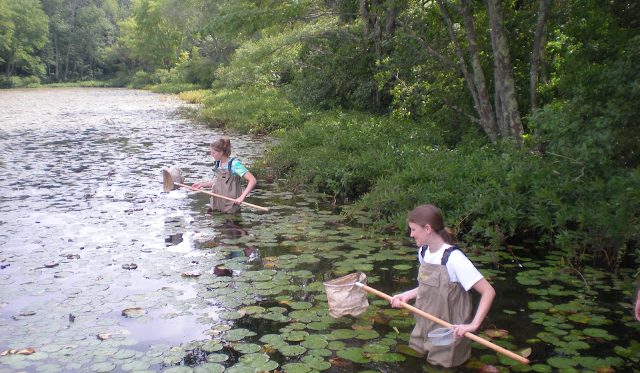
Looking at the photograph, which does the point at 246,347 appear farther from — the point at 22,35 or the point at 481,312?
the point at 22,35

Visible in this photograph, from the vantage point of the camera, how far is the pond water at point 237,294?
4188 millimetres

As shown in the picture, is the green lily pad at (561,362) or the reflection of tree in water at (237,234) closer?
the green lily pad at (561,362)

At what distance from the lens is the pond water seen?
13.7 ft

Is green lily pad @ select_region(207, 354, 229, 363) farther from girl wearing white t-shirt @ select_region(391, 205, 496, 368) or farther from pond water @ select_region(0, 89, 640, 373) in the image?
girl wearing white t-shirt @ select_region(391, 205, 496, 368)

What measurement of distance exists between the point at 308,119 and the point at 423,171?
1021 centimetres

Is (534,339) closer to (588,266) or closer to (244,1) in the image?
(588,266)

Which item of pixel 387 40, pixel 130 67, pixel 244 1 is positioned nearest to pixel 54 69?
pixel 130 67

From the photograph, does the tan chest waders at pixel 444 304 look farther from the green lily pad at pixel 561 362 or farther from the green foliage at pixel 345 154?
the green foliage at pixel 345 154

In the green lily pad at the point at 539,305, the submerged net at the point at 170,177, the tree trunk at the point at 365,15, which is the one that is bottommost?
the green lily pad at the point at 539,305

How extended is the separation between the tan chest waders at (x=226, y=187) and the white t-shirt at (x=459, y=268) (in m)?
4.59

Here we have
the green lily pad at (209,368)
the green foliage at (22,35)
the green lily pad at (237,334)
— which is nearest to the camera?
the green lily pad at (209,368)

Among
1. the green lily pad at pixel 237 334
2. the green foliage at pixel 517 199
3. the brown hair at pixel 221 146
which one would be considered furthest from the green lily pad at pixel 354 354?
the brown hair at pixel 221 146

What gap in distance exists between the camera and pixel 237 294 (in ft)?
17.7

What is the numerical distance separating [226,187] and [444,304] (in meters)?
4.81
